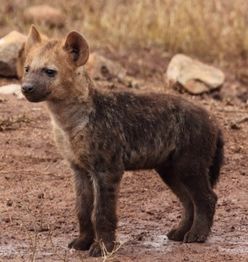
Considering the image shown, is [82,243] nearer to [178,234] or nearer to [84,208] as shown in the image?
[84,208]

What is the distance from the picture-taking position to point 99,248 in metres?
6.91

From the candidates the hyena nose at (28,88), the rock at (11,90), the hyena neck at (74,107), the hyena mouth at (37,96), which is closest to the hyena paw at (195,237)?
the hyena neck at (74,107)

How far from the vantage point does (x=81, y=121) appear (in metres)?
6.99

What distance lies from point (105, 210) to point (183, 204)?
2.84 feet

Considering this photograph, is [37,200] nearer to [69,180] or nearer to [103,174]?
[69,180]

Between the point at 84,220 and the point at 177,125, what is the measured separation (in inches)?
37.4

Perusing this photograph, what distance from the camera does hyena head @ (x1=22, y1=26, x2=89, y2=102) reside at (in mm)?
6793

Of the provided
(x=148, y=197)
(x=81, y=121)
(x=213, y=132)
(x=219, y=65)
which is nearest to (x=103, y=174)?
(x=81, y=121)

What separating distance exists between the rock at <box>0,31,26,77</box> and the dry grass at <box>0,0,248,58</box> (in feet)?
8.62

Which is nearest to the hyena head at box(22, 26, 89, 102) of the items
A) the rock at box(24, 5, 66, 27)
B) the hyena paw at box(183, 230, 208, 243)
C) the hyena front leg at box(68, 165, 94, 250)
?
the hyena front leg at box(68, 165, 94, 250)

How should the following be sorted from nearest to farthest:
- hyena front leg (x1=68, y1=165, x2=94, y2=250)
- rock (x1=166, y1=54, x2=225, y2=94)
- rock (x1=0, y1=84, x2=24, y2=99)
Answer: hyena front leg (x1=68, y1=165, x2=94, y2=250) < rock (x1=0, y1=84, x2=24, y2=99) < rock (x1=166, y1=54, x2=225, y2=94)

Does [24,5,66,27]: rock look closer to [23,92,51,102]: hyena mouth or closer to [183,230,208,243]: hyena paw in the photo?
[183,230,208,243]: hyena paw

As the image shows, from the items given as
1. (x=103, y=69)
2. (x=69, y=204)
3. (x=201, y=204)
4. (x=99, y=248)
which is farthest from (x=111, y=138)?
(x=103, y=69)

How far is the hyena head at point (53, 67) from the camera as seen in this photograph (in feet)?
22.3
